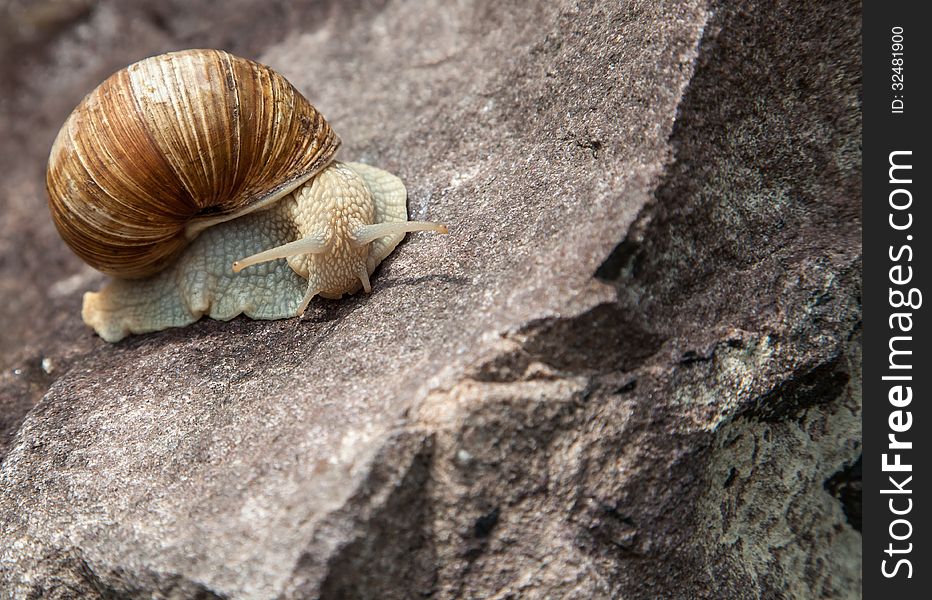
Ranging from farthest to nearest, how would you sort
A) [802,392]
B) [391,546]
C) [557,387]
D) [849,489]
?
[849,489] < [802,392] < [557,387] < [391,546]

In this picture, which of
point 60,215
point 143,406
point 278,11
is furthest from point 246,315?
point 278,11

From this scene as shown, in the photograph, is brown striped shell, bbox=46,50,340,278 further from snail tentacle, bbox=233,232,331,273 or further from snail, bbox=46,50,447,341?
snail tentacle, bbox=233,232,331,273

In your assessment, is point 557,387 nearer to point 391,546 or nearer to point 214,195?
point 391,546

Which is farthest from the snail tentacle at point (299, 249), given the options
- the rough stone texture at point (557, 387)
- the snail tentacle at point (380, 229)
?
the rough stone texture at point (557, 387)

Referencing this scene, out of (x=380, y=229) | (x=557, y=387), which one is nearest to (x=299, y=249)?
(x=380, y=229)

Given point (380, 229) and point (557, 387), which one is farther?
point (380, 229)
